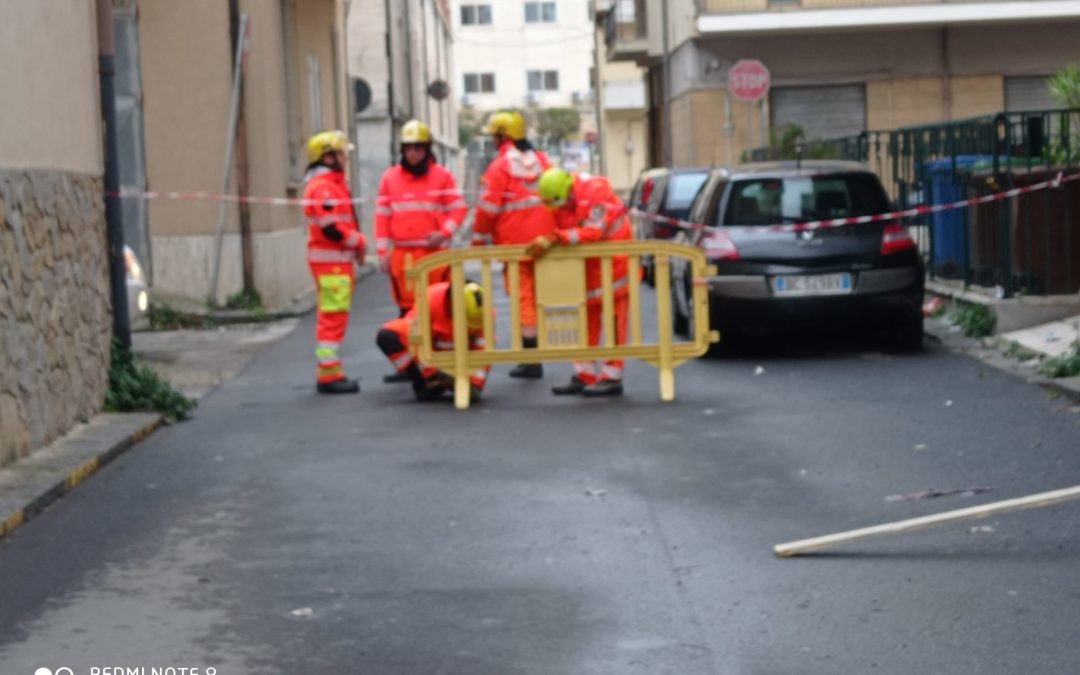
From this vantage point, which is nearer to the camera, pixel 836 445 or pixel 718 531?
pixel 718 531

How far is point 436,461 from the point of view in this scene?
10.2 meters

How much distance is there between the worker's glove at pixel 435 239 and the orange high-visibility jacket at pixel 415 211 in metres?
0.02

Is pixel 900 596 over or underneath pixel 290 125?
underneath

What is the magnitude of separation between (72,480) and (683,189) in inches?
662

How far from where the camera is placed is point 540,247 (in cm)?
1275

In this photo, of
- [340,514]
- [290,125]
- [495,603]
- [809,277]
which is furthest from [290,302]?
[495,603]

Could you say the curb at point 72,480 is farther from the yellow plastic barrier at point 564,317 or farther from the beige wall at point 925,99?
the beige wall at point 925,99

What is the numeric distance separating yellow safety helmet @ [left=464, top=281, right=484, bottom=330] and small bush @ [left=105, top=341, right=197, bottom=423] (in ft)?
6.19

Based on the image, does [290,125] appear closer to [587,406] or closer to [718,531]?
[587,406]

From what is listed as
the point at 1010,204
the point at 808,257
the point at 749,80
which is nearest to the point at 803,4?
the point at 749,80

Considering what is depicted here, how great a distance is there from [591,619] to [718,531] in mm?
1632

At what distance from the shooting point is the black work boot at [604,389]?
42.9 ft

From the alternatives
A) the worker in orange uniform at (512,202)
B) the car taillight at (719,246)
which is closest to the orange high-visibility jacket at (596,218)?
the worker in orange uniform at (512,202)

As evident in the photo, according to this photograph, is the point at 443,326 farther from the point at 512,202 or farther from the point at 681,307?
the point at 681,307
